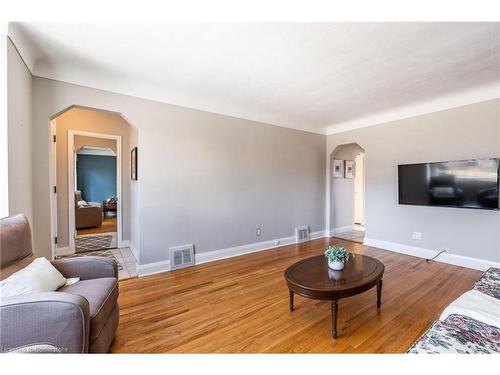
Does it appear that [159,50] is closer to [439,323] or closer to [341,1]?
[341,1]

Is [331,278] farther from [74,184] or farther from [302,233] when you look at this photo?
[74,184]

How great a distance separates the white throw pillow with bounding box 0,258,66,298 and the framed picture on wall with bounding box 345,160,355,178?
5499 millimetres

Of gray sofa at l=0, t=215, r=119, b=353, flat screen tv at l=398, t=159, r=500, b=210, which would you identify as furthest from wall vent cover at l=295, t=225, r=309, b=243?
gray sofa at l=0, t=215, r=119, b=353

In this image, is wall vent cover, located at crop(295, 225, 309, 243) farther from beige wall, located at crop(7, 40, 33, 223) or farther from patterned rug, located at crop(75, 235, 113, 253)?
beige wall, located at crop(7, 40, 33, 223)

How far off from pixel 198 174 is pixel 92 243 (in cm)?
278

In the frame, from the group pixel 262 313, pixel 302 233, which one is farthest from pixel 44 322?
pixel 302 233

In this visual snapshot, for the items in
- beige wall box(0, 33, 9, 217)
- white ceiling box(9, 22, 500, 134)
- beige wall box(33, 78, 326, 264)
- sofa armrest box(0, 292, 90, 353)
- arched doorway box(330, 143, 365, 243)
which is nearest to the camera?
sofa armrest box(0, 292, 90, 353)

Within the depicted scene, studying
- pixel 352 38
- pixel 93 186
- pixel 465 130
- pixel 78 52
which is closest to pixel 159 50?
pixel 78 52

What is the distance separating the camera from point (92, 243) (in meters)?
4.46

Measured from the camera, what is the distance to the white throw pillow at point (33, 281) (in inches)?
49.9

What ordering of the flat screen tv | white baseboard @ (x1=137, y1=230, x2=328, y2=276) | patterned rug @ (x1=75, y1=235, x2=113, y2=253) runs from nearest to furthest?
the flat screen tv, white baseboard @ (x1=137, y1=230, x2=328, y2=276), patterned rug @ (x1=75, y1=235, x2=113, y2=253)

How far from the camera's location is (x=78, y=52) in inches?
87.8

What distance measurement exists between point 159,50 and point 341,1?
1.64 m

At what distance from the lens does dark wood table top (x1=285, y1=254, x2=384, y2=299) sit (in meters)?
1.80
